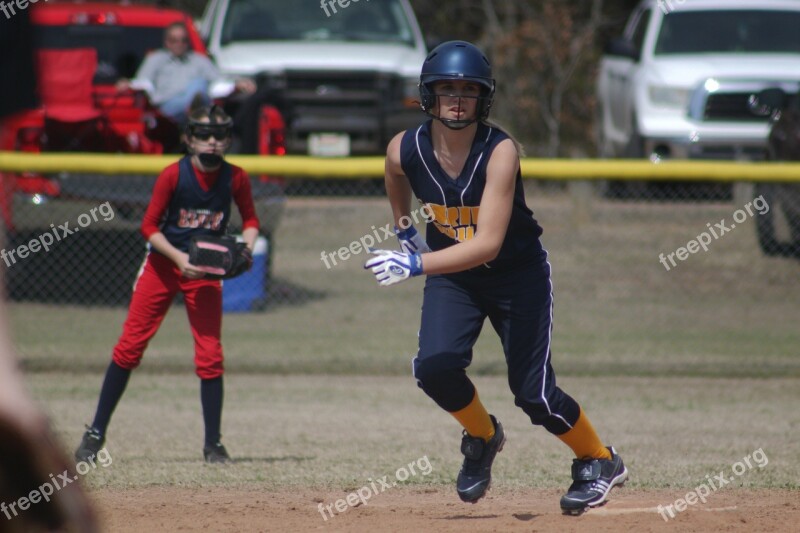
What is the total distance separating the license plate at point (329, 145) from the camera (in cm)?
1198

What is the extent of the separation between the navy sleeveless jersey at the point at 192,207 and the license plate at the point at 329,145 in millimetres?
5901

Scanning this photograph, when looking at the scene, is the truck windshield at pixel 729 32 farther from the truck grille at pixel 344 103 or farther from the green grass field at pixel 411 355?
the truck grille at pixel 344 103

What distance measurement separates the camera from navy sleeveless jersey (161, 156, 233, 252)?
237 inches

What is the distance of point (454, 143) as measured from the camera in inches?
178

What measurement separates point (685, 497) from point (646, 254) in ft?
16.4

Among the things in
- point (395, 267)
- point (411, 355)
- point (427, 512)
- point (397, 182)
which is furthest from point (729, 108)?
point (395, 267)

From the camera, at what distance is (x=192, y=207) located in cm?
605

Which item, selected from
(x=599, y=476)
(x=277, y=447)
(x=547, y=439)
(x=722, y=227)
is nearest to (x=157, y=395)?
(x=277, y=447)

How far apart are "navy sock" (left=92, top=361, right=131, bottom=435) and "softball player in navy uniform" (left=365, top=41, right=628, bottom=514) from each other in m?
1.89

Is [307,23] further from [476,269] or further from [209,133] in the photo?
[476,269]

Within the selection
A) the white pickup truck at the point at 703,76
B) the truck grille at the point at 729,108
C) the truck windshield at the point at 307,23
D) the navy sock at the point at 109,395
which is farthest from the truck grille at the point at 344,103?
the navy sock at the point at 109,395

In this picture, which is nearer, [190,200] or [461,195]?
[461,195]

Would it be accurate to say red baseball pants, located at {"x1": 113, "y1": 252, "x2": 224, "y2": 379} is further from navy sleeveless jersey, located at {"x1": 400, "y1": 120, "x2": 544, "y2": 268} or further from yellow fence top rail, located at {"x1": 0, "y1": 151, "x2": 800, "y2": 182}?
yellow fence top rail, located at {"x1": 0, "y1": 151, "x2": 800, "y2": 182}

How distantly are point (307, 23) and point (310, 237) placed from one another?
11.5 ft
